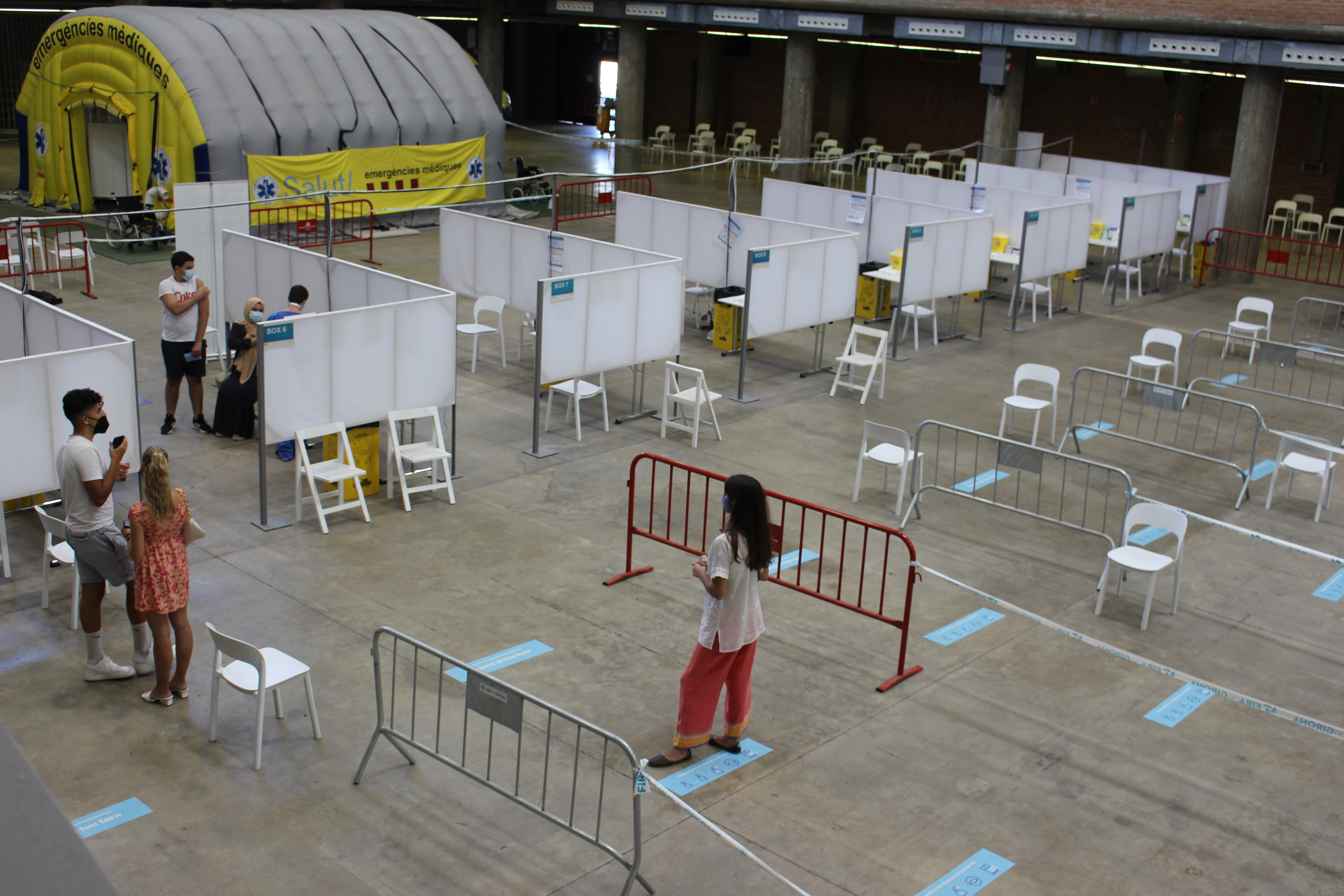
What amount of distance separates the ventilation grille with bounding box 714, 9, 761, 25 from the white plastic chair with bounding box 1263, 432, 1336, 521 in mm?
19540

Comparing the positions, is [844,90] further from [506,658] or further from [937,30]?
[506,658]

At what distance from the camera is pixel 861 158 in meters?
34.8

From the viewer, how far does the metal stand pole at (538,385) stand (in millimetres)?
12445

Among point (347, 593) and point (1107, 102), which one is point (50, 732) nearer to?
point (347, 593)

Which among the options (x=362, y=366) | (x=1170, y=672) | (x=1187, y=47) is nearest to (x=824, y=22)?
(x=1187, y=47)

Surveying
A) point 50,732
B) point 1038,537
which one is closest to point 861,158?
point 1038,537

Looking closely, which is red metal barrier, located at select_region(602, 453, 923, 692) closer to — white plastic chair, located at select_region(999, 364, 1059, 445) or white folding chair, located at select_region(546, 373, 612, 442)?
white folding chair, located at select_region(546, 373, 612, 442)

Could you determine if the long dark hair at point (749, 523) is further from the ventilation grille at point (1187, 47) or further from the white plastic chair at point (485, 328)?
the ventilation grille at point (1187, 47)

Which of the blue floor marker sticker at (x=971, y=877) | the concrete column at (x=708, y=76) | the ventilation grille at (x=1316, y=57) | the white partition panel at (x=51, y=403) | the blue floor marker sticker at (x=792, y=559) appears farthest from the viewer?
the concrete column at (x=708, y=76)

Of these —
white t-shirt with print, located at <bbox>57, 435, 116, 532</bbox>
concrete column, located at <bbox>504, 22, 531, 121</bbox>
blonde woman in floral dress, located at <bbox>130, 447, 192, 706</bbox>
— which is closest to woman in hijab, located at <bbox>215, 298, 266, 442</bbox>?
white t-shirt with print, located at <bbox>57, 435, 116, 532</bbox>

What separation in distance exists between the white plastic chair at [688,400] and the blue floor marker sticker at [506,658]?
455 centimetres

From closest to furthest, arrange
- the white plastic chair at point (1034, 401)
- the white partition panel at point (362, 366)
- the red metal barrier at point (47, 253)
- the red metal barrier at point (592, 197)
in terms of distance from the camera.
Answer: the white partition panel at point (362, 366)
the white plastic chair at point (1034, 401)
the red metal barrier at point (47, 253)
the red metal barrier at point (592, 197)

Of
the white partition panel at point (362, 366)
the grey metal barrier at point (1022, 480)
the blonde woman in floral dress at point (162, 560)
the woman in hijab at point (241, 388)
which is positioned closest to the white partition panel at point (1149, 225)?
the grey metal barrier at point (1022, 480)

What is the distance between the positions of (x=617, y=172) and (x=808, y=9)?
6366 millimetres
